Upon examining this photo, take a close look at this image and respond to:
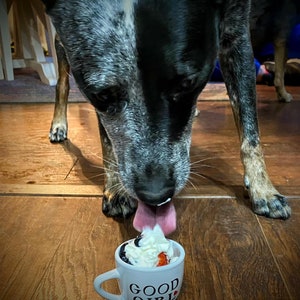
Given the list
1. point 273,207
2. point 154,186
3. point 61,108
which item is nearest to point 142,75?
point 154,186

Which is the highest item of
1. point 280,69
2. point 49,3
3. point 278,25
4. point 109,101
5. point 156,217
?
point 49,3

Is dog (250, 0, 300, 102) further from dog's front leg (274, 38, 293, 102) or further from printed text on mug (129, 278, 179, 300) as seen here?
printed text on mug (129, 278, 179, 300)

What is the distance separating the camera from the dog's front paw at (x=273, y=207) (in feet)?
3.95

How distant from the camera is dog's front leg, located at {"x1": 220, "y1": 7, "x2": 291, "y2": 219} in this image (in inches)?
52.7

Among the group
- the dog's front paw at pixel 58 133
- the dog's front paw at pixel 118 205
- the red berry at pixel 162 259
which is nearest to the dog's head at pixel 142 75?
the dog's front paw at pixel 118 205

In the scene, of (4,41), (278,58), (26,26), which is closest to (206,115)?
(278,58)

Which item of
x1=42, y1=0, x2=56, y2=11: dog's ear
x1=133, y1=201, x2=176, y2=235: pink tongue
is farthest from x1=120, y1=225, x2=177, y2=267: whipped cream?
x1=42, y1=0, x2=56, y2=11: dog's ear

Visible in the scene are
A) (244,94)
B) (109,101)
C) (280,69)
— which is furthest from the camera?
(280,69)

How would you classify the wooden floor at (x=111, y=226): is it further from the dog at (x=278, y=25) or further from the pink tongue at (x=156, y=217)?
the dog at (x=278, y=25)

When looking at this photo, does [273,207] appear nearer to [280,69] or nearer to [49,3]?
[49,3]

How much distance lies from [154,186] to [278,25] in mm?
2050

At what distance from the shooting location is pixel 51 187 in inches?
55.6

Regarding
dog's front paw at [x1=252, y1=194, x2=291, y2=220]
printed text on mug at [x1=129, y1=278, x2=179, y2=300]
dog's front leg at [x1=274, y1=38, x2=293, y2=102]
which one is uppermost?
printed text on mug at [x1=129, y1=278, x2=179, y2=300]

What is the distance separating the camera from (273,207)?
4.01 feet
